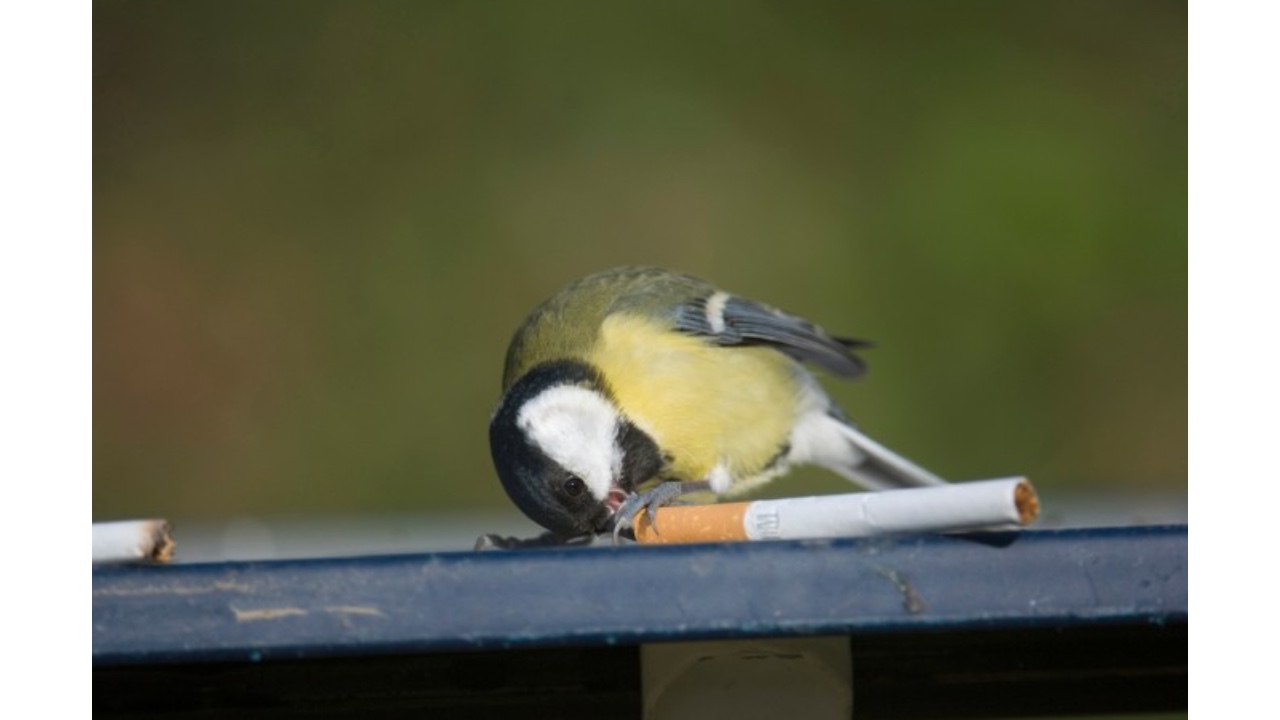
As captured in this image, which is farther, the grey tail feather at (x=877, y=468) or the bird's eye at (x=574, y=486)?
the grey tail feather at (x=877, y=468)

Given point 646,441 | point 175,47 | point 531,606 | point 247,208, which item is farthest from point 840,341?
point 175,47

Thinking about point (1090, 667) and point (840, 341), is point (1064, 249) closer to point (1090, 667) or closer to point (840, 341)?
point (840, 341)

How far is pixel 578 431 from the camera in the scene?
1.51m

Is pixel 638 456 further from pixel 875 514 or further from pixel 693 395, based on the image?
pixel 875 514

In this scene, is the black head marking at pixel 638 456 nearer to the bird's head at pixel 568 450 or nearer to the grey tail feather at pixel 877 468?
the bird's head at pixel 568 450

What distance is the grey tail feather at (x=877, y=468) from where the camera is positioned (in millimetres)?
1899

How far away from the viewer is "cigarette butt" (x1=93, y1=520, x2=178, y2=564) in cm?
83

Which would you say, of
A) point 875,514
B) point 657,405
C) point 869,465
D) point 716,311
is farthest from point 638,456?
point 875,514

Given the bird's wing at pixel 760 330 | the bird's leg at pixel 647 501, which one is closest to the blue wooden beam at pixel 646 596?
the bird's leg at pixel 647 501

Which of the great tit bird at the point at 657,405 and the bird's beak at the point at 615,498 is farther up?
the great tit bird at the point at 657,405

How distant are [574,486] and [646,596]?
0.68m

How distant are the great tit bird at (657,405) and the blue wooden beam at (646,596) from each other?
0.61 meters

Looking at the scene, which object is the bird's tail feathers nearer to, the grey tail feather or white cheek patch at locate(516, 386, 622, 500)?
the grey tail feather

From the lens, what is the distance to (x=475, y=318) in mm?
2604
